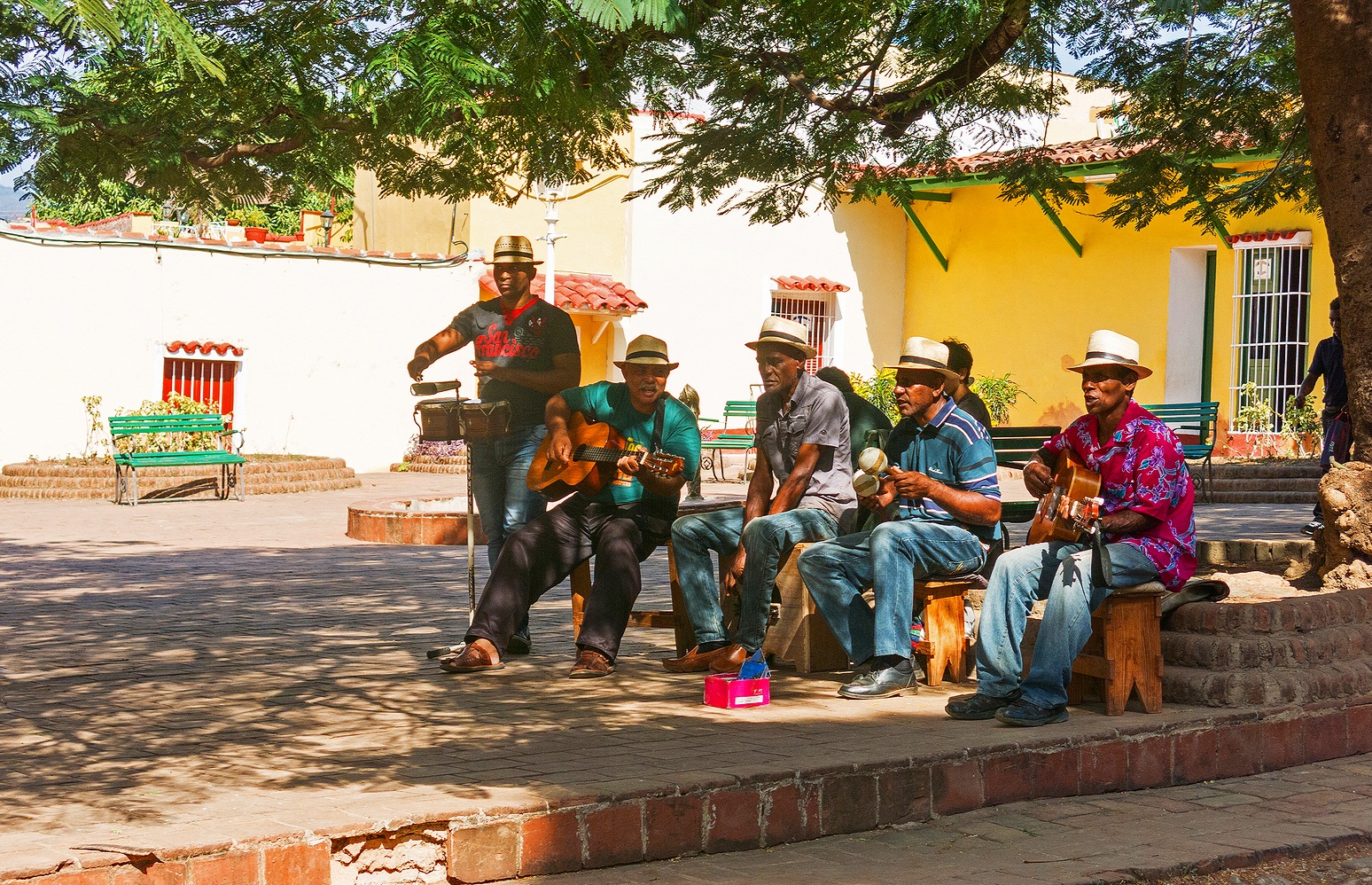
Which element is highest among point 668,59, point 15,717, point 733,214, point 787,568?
point 733,214

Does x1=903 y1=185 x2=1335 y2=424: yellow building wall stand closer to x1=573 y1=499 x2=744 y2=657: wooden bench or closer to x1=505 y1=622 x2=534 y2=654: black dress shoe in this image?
x1=573 y1=499 x2=744 y2=657: wooden bench

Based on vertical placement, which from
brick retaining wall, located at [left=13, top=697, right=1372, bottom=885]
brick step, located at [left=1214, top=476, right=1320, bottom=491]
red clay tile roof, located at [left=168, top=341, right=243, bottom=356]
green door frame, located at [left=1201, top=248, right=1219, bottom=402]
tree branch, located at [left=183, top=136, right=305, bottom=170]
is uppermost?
green door frame, located at [left=1201, top=248, right=1219, bottom=402]

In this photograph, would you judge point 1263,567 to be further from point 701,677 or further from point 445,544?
point 445,544

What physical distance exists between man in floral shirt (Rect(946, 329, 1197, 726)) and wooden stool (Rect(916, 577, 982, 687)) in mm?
418

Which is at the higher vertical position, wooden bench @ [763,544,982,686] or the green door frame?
the green door frame

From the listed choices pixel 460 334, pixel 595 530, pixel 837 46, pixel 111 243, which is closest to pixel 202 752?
pixel 595 530

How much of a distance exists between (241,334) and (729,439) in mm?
7067

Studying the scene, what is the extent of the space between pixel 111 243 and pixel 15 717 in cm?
1666

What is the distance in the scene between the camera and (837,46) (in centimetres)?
813

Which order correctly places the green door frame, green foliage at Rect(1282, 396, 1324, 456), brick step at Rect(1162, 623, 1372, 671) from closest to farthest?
brick step at Rect(1162, 623, 1372, 671) → green foliage at Rect(1282, 396, 1324, 456) → the green door frame

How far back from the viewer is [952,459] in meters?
6.45

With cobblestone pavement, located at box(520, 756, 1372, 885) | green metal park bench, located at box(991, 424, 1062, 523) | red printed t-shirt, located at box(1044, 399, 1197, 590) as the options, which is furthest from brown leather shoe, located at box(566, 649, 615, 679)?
green metal park bench, located at box(991, 424, 1062, 523)

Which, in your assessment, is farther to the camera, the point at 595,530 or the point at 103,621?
the point at 103,621

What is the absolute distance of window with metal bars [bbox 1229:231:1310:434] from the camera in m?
19.9
